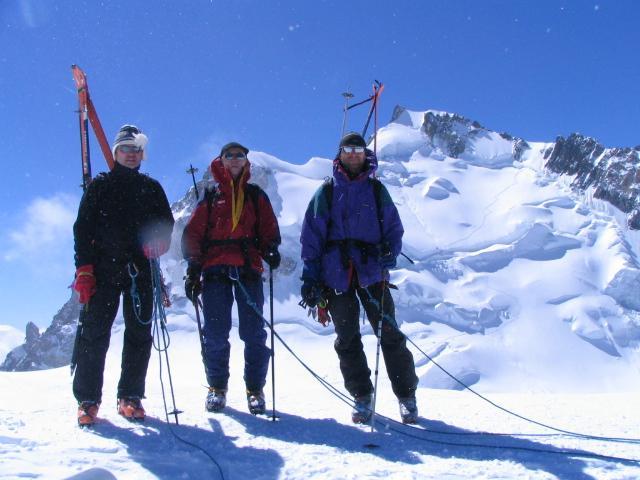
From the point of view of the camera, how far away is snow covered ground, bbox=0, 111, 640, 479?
3.13m

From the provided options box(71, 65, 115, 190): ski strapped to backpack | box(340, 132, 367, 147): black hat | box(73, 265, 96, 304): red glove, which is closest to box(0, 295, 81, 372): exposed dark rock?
box(71, 65, 115, 190): ski strapped to backpack

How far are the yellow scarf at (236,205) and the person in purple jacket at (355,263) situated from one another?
1.88ft

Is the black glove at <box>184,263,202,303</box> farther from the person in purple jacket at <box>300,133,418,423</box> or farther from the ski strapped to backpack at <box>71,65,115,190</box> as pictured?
A: the ski strapped to backpack at <box>71,65,115,190</box>

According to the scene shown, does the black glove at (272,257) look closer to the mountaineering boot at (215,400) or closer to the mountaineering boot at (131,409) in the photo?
the mountaineering boot at (215,400)

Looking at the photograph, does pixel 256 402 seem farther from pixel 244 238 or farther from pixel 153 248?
pixel 153 248

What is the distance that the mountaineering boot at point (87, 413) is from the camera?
12.3ft

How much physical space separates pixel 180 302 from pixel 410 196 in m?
54.4

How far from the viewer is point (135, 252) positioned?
14.2 ft

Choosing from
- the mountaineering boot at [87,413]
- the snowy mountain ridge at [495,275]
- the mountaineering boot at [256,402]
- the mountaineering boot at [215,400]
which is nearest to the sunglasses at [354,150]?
the mountaineering boot at [256,402]

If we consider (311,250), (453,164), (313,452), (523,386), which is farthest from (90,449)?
(453,164)

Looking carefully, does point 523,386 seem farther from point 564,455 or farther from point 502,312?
point 564,455

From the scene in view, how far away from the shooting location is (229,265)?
4602 millimetres

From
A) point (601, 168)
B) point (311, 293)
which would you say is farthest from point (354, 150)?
point (601, 168)

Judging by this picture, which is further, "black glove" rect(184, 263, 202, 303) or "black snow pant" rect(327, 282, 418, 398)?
"black glove" rect(184, 263, 202, 303)
